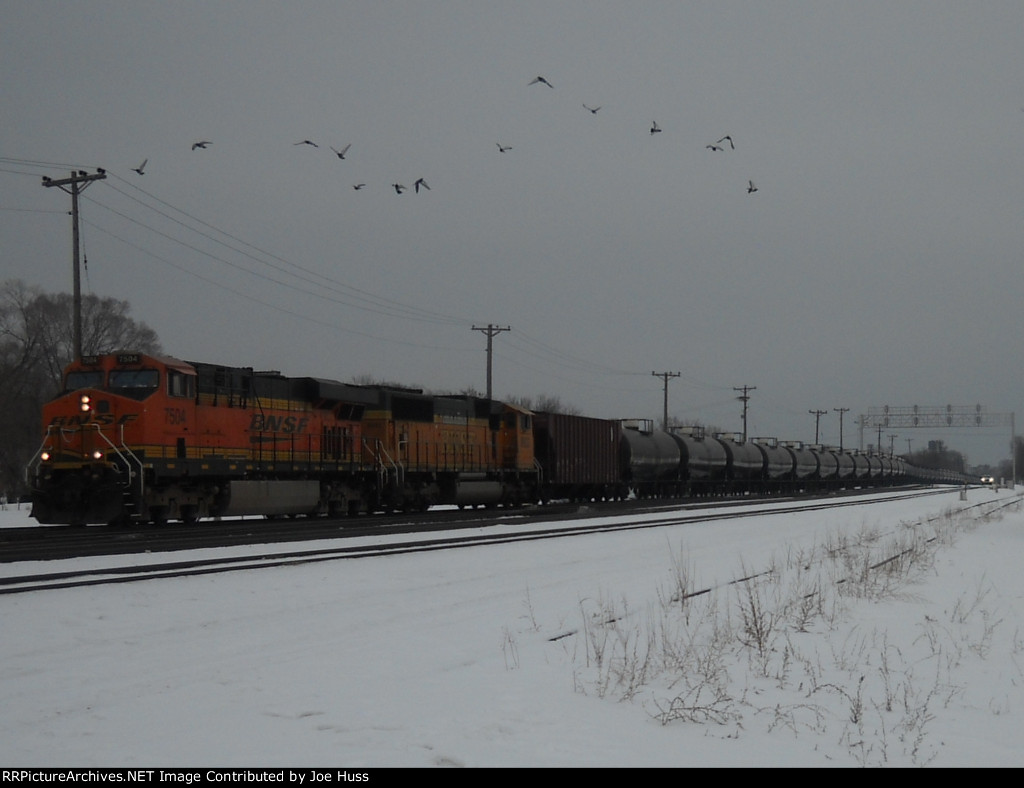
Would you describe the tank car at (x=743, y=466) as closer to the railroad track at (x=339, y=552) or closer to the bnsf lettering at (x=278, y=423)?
the railroad track at (x=339, y=552)

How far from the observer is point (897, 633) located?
10461 millimetres

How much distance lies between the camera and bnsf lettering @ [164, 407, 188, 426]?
78.2 feet

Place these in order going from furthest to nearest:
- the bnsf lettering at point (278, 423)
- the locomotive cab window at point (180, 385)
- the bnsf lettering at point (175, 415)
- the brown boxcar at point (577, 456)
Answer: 1. the brown boxcar at point (577, 456)
2. the bnsf lettering at point (278, 423)
3. the locomotive cab window at point (180, 385)
4. the bnsf lettering at point (175, 415)

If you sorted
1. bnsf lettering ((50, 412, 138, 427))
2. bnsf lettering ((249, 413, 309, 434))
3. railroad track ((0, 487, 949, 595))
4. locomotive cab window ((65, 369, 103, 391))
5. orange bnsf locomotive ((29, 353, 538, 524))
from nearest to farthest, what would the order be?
railroad track ((0, 487, 949, 595)) → orange bnsf locomotive ((29, 353, 538, 524)) → bnsf lettering ((50, 412, 138, 427)) → locomotive cab window ((65, 369, 103, 391)) → bnsf lettering ((249, 413, 309, 434))

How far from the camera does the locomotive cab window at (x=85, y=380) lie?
2419 cm

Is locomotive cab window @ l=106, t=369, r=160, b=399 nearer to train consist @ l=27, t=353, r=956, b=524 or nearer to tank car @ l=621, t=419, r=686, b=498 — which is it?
train consist @ l=27, t=353, r=956, b=524

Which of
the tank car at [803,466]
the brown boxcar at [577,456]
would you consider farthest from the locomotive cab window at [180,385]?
the tank car at [803,466]

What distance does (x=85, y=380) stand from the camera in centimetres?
2441

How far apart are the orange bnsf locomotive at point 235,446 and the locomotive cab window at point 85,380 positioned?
3 cm

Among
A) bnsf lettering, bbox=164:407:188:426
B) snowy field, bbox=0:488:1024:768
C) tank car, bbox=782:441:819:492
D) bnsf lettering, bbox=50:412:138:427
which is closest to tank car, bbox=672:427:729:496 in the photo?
tank car, bbox=782:441:819:492

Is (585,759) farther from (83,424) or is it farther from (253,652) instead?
(83,424)

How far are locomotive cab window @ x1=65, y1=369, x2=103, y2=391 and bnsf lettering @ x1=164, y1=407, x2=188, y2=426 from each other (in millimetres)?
1694
